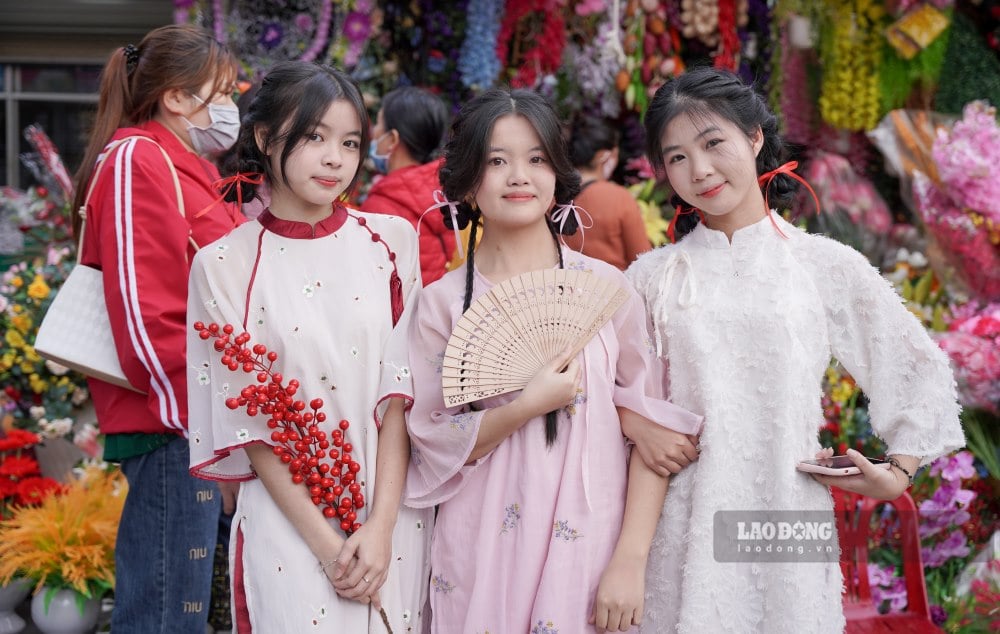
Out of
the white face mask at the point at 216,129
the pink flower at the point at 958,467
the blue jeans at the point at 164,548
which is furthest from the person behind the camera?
the pink flower at the point at 958,467

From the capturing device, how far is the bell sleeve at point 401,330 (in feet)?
7.12

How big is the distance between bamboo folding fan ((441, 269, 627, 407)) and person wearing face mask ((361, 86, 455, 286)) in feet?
4.99

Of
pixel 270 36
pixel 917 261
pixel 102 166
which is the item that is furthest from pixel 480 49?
pixel 102 166

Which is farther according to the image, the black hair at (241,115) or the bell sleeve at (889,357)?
the black hair at (241,115)

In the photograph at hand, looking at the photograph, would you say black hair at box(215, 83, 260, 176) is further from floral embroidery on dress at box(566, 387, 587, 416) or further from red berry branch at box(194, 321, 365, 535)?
floral embroidery on dress at box(566, 387, 587, 416)

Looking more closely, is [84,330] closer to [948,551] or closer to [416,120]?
[416,120]

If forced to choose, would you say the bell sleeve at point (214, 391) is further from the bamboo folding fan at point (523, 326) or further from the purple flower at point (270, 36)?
the purple flower at point (270, 36)

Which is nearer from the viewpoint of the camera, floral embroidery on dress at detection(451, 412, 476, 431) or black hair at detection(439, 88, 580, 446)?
floral embroidery on dress at detection(451, 412, 476, 431)

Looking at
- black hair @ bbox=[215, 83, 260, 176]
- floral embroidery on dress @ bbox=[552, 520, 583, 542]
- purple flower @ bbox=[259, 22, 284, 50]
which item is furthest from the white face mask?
purple flower @ bbox=[259, 22, 284, 50]

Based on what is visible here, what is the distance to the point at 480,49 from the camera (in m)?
5.60

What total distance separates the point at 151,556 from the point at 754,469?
1.61 meters

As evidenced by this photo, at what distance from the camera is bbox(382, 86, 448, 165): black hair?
3.89 meters

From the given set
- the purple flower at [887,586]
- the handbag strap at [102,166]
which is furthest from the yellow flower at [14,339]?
the purple flower at [887,586]

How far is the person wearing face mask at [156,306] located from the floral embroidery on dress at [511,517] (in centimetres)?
95
